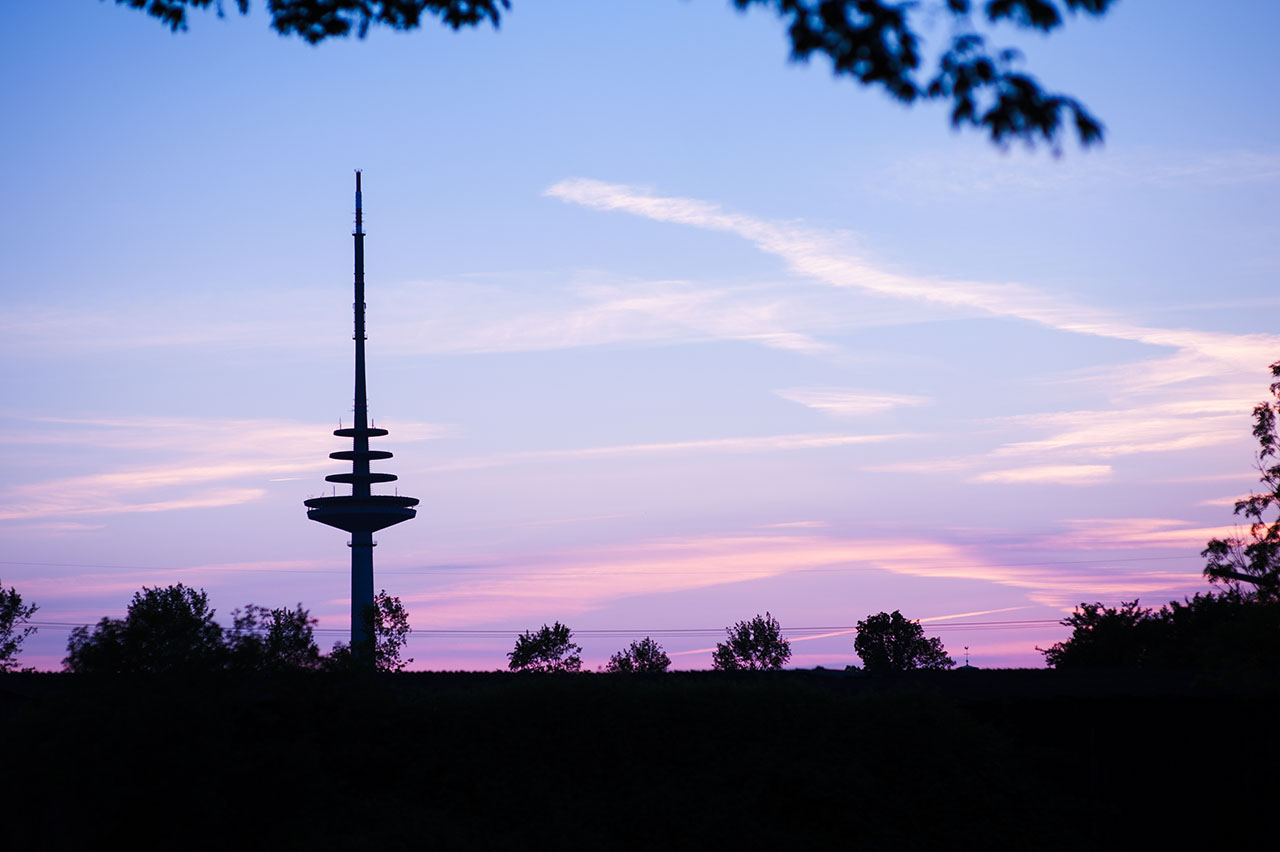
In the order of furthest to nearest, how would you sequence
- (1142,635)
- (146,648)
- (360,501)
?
1. (360,501)
2. (1142,635)
3. (146,648)

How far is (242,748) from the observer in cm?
1981

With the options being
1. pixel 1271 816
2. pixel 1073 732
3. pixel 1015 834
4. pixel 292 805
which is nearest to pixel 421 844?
pixel 292 805

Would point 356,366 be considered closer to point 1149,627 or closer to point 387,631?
point 387,631

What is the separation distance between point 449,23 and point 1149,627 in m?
66.1

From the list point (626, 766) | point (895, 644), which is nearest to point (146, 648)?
point (626, 766)

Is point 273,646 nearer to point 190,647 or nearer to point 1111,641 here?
point 190,647

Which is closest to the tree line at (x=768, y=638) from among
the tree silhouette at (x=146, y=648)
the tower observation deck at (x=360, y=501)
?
the tree silhouette at (x=146, y=648)

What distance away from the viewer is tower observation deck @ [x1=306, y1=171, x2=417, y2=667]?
119125 millimetres

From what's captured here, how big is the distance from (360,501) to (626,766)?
100565 millimetres

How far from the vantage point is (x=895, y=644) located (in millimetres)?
98750

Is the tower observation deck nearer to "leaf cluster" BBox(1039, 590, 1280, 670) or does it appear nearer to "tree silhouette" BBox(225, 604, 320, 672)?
"leaf cluster" BBox(1039, 590, 1280, 670)

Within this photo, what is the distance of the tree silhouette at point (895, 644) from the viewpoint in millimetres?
97938

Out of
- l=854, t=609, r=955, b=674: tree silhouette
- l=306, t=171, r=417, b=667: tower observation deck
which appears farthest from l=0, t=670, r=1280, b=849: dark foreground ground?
l=306, t=171, r=417, b=667: tower observation deck

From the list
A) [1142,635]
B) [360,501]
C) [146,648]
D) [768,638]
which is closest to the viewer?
[146,648]
